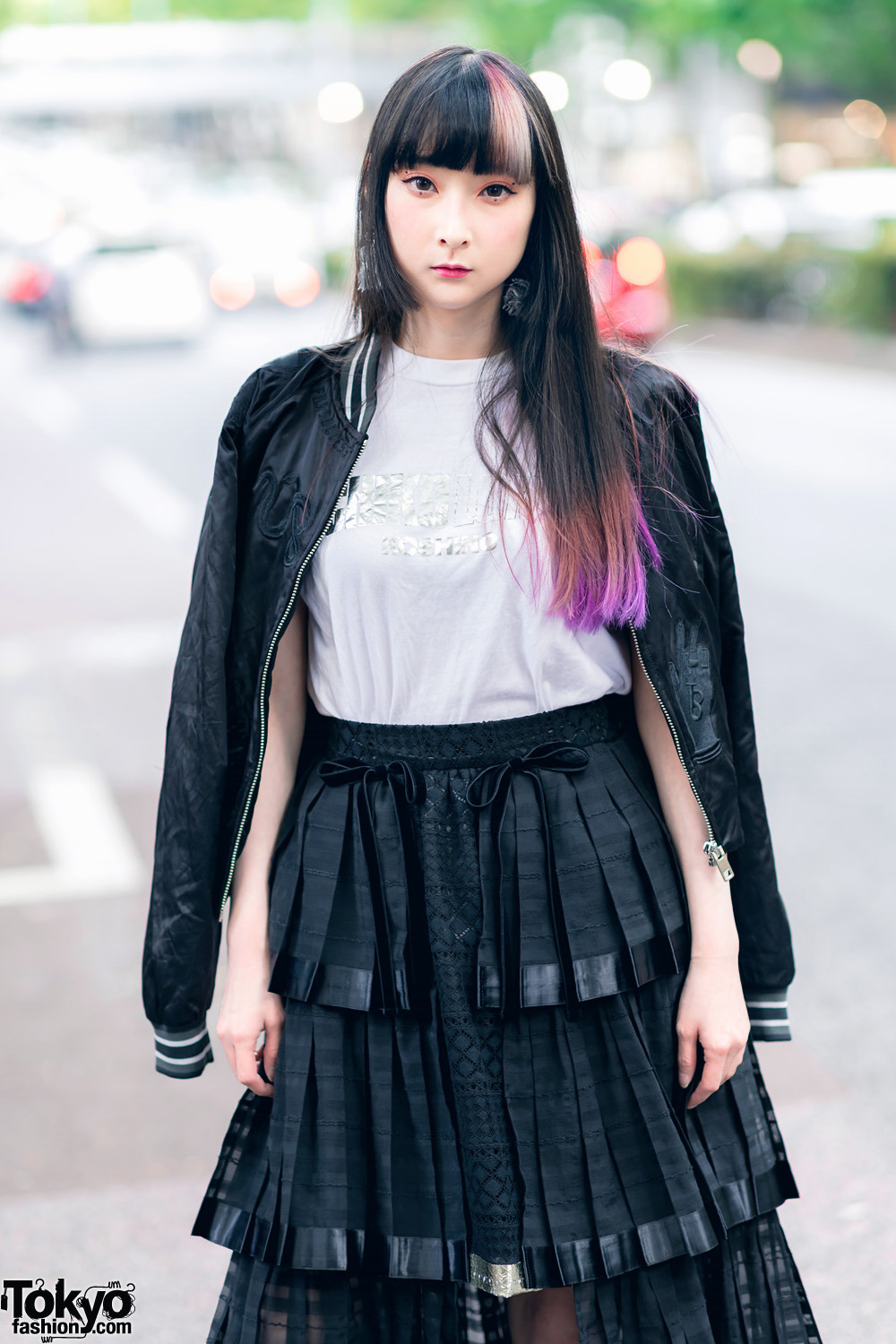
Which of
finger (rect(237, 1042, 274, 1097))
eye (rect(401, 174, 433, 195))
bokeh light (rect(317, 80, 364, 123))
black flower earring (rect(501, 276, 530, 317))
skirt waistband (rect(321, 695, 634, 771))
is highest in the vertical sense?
bokeh light (rect(317, 80, 364, 123))

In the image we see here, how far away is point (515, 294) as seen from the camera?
2.00 meters

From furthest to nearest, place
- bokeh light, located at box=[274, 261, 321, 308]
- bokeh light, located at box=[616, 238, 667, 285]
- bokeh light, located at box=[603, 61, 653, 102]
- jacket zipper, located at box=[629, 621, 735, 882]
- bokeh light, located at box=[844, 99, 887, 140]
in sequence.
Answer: bokeh light, located at box=[844, 99, 887, 140]
bokeh light, located at box=[603, 61, 653, 102]
bokeh light, located at box=[274, 261, 321, 308]
bokeh light, located at box=[616, 238, 667, 285]
jacket zipper, located at box=[629, 621, 735, 882]

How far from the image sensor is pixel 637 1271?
1949mm

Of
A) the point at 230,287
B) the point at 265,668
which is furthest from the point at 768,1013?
the point at 230,287

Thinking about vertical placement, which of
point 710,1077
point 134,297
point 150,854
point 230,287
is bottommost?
point 710,1077

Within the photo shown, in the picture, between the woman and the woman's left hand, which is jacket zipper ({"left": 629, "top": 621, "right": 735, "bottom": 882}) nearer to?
the woman

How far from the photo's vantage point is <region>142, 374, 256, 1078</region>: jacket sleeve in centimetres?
201

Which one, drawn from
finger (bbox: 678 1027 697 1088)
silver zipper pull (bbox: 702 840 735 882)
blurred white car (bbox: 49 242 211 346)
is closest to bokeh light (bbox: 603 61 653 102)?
blurred white car (bbox: 49 242 211 346)

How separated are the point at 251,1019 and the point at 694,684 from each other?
694 mm

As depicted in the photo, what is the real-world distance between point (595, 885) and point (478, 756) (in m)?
0.21

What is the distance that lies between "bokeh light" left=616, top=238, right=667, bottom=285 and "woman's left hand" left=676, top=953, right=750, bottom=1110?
15092 mm

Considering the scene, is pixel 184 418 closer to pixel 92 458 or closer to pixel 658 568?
pixel 92 458

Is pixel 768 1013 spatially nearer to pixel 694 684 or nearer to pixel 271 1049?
pixel 694 684

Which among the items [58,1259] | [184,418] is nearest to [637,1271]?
[58,1259]
